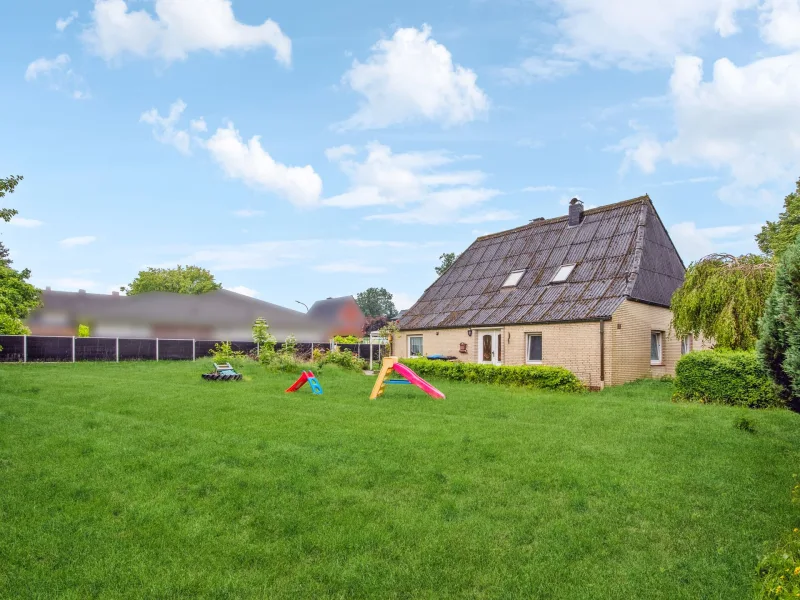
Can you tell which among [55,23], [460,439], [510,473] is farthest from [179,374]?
[510,473]

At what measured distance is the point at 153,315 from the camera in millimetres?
50344

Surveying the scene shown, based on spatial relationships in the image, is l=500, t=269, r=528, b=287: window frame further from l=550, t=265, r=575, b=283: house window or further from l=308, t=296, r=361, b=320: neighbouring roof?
l=308, t=296, r=361, b=320: neighbouring roof

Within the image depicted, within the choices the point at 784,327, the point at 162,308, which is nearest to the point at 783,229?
the point at 784,327

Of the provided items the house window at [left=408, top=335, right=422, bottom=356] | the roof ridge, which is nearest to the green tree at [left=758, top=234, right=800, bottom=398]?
the roof ridge

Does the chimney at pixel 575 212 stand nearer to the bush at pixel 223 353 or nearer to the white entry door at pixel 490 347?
the white entry door at pixel 490 347

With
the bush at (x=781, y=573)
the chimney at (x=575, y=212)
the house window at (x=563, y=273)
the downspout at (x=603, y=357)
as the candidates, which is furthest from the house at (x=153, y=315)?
the bush at (x=781, y=573)

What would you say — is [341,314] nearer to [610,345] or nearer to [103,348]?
[103,348]

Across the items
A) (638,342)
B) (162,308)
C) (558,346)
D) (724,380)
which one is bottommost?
(724,380)

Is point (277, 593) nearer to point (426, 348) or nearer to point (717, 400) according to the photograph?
point (717, 400)

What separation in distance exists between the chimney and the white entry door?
647cm

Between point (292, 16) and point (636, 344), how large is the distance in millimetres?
15257

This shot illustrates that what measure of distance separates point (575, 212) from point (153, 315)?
1540 inches

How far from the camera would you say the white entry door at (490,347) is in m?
23.2

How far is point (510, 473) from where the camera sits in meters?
7.01
